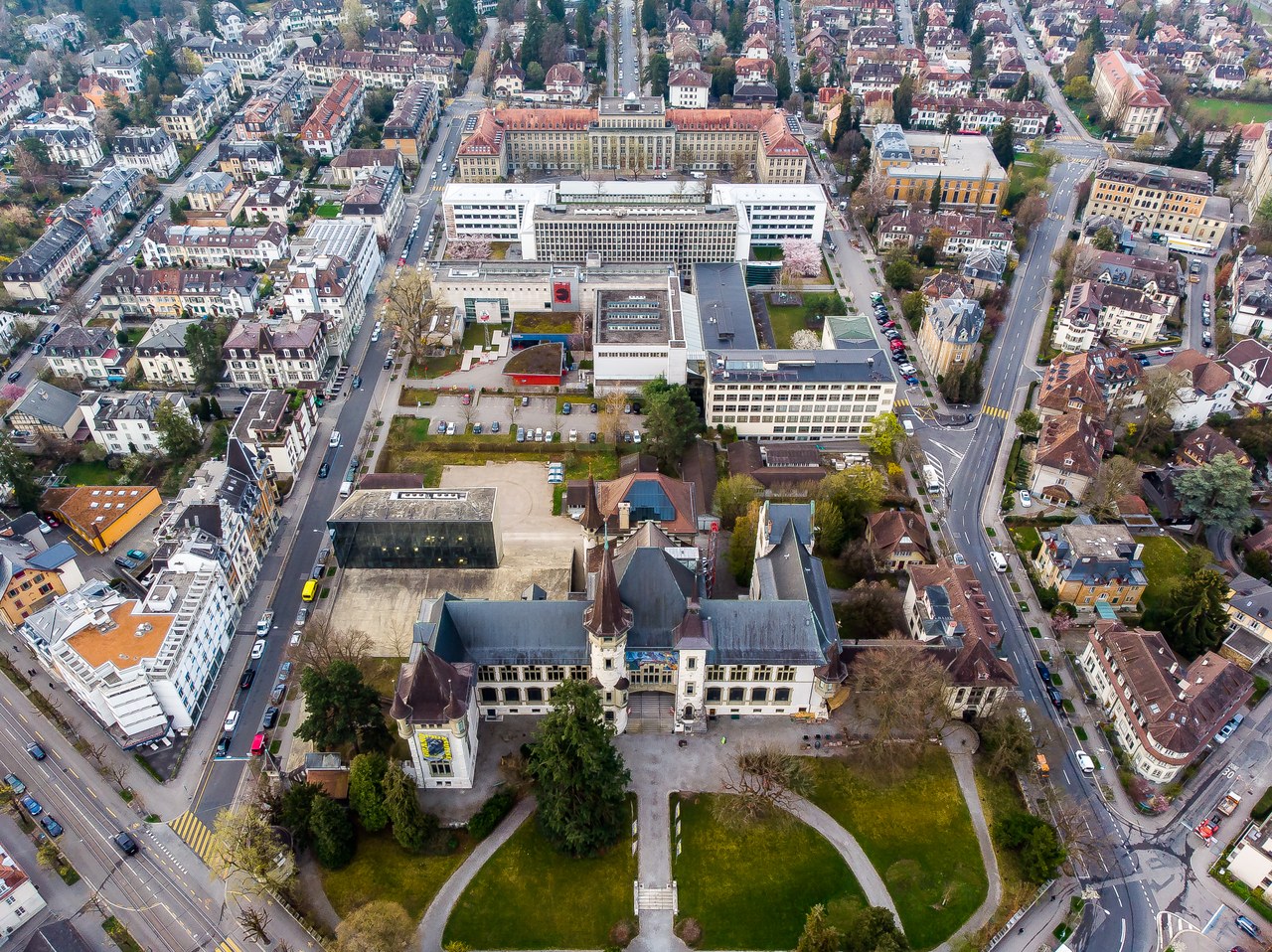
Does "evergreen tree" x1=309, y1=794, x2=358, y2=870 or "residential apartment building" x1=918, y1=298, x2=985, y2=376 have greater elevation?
"residential apartment building" x1=918, y1=298, x2=985, y2=376

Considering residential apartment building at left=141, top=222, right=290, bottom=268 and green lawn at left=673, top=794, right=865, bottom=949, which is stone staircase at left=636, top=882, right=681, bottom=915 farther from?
residential apartment building at left=141, top=222, right=290, bottom=268

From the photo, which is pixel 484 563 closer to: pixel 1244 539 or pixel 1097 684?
pixel 1097 684

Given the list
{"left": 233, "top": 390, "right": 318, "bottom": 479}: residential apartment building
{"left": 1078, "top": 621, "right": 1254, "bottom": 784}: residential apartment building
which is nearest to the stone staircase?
{"left": 1078, "top": 621, "right": 1254, "bottom": 784}: residential apartment building

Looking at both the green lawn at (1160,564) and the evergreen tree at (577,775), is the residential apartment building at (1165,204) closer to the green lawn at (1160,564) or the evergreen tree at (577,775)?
the green lawn at (1160,564)

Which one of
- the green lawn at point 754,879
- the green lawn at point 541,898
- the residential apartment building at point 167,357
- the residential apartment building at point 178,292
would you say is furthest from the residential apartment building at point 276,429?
the green lawn at point 754,879

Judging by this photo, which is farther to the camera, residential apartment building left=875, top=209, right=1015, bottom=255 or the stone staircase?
residential apartment building left=875, top=209, right=1015, bottom=255

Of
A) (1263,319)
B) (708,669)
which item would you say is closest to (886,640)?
(708,669)
